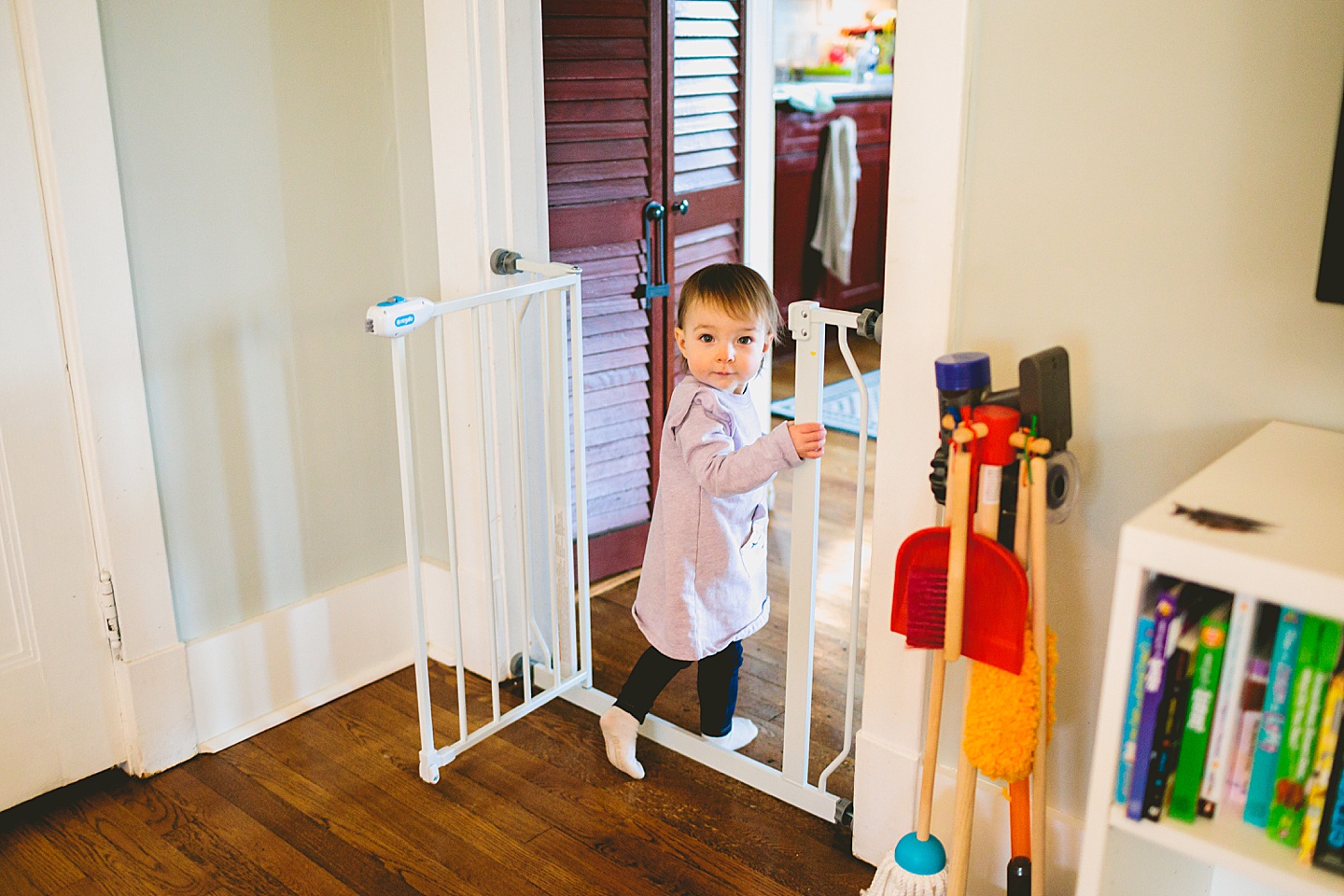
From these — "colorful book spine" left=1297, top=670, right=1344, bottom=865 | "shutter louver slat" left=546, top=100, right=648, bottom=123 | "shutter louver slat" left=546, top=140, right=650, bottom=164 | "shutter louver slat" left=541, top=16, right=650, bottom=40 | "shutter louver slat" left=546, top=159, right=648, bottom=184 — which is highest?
"shutter louver slat" left=541, top=16, right=650, bottom=40

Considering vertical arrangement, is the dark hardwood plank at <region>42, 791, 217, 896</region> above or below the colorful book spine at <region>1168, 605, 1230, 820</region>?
below

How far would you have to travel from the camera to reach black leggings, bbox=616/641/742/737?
6.96 feet

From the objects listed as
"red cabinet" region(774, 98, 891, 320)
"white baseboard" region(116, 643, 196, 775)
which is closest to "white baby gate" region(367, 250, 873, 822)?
"white baseboard" region(116, 643, 196, 775)

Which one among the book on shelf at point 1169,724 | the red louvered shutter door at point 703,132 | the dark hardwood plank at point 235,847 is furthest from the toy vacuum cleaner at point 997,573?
the red louvered shutter door at point 703,132

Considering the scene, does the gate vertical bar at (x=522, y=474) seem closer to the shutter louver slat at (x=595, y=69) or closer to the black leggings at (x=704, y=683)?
the black leggings at (x=704, y=683)

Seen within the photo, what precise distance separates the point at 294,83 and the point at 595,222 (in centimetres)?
74

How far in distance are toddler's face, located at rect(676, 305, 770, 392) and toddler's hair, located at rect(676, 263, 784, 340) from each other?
10 millimetres

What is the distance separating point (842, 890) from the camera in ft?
5.89

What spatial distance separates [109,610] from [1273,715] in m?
1.82

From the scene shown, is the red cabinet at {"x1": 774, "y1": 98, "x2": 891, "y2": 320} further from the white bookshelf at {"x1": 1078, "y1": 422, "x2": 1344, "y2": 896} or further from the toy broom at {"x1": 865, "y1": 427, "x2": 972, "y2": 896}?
the white bookshelf at {"x1": 1078, "y1": 422, "x2": 1344, "y2": 896}

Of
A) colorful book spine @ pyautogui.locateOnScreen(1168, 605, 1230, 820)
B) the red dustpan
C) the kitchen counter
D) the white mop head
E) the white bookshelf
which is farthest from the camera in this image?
the kitchen counter

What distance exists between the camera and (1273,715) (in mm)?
1069

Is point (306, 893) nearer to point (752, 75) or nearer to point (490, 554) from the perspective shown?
point (490, 554)

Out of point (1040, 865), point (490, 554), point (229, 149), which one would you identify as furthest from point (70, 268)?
point (1040, 865)
